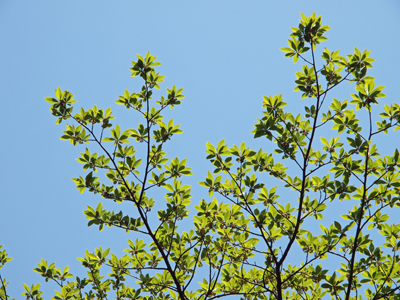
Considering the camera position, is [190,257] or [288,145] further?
[190,257]

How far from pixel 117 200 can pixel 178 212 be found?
77 cm

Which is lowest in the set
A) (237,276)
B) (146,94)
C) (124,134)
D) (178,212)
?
(237,276)

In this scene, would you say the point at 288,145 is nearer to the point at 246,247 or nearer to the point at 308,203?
the point at 308,203

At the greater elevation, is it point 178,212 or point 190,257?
point 178,212

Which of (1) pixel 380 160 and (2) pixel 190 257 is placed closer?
(1) pixel 380 160

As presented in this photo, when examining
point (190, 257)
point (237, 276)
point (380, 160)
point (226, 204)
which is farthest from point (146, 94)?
point (380, 160)

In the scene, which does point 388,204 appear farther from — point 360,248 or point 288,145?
point 288,145

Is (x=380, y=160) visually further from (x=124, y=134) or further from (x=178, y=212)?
(x=124, y=134)

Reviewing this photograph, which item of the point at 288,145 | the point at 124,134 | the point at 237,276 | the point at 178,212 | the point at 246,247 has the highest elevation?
the point at 124,134

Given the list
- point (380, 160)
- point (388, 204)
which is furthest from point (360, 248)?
point (380, 160)

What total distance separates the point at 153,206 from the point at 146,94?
144cm

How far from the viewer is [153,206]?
4.36m

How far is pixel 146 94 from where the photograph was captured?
163 inches

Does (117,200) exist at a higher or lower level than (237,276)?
higher
